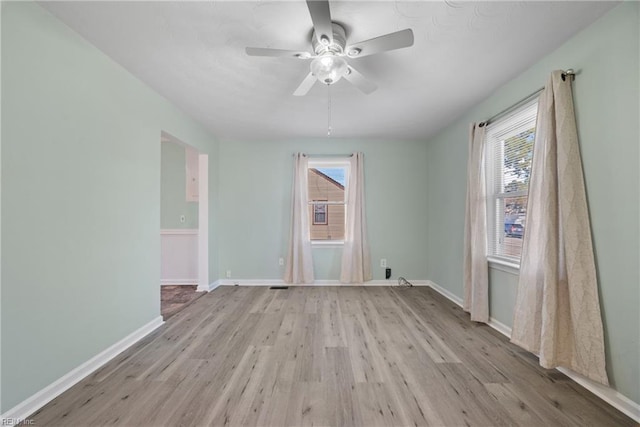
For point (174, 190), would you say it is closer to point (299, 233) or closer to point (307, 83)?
point (299, 233)

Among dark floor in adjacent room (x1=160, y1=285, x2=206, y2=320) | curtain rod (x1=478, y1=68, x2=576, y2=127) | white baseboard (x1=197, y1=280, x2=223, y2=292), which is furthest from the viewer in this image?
white baseboard (x1=197, y1=280, x2=223, y2=292)

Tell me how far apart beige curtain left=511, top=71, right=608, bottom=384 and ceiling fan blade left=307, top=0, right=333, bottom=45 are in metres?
1.63

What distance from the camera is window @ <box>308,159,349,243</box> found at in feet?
13.4

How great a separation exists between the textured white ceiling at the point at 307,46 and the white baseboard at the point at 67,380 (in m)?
2.28

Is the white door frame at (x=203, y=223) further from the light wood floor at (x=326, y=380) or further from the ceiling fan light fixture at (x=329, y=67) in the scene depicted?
the ceiling fan light fixture at (x=329, y=67)

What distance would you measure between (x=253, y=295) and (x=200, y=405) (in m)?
2.06

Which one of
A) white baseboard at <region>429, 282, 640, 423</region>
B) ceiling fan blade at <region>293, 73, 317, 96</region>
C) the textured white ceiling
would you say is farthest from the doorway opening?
white baseboard at <region>429, 282, 640, 423</region>

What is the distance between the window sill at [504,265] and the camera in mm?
2199

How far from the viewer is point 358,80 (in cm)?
182

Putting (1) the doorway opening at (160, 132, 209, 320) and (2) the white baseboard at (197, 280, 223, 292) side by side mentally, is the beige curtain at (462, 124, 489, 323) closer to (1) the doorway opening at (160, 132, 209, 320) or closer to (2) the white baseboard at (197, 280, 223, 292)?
(2) the white baseboard at (197, 280, 223, 292)

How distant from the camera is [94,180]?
1812mm

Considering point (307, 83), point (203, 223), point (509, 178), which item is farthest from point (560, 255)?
point (203, 223)

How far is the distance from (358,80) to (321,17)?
23.8 inches

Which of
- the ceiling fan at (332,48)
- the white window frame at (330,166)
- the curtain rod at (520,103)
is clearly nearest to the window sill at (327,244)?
the white window frame at (330,166)
